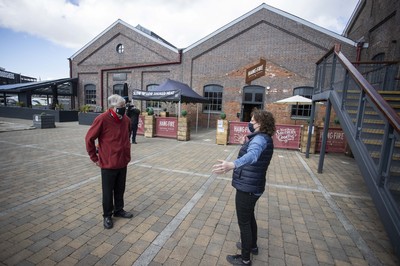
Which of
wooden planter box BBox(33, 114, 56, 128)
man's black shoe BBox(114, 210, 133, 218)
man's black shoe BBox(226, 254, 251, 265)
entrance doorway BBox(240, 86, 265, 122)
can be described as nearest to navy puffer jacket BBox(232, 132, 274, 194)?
man's black shoe BBox(226, 254, 251, 265)

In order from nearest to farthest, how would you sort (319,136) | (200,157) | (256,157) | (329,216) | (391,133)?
1. (256,157)
2. (391,133)
3. (329,216)
4. (200,157)
5. (319,136)

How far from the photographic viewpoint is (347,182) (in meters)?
5.29

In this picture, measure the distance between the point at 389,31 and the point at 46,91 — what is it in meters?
25.8

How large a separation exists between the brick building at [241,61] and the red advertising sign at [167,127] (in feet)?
13.9

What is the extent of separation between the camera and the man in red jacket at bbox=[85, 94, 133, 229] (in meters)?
2.83

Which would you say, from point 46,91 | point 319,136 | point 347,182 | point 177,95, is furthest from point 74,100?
point 347,182

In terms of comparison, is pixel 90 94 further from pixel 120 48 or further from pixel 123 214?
pixel 123 214

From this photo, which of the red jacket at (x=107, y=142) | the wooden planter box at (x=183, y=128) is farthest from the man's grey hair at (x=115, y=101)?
the wooden planter box at (x=183, y=128)

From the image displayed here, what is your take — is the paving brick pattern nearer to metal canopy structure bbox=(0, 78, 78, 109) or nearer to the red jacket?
the red jacket

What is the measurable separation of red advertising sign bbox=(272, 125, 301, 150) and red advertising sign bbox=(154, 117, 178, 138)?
4.79m

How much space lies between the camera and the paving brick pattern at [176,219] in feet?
8.23

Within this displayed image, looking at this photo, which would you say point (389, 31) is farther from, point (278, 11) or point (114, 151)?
point (114, 151)

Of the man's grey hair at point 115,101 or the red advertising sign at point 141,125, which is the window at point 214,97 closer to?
the red advertising sign at point 141,125

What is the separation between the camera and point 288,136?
9.03 m
